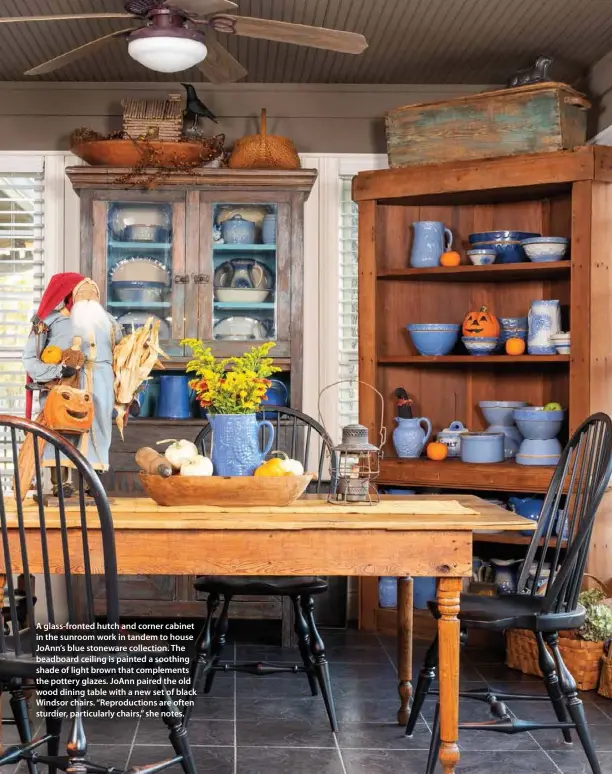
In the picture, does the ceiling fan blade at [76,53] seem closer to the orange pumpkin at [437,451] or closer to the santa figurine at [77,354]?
the santa figurine at [77,354]

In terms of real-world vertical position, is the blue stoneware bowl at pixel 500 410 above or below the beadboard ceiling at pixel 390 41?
below

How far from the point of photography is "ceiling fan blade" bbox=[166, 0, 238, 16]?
2.97m

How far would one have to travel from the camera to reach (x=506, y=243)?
4594 mm

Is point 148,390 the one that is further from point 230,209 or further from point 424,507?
point 424,507

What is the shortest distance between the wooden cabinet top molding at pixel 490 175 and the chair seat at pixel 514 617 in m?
2.00

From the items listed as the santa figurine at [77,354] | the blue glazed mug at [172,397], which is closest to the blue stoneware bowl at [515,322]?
the blue glazed mug at [172,397]

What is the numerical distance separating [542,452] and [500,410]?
14.5 inches

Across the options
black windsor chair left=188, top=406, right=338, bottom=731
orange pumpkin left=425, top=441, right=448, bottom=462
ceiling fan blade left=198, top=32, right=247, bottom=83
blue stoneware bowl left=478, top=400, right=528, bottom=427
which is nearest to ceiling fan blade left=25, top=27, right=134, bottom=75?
ceiling fan blade left=198, top=32, right=247, bottom=83

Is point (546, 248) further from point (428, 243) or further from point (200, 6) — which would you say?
point (200, 6)

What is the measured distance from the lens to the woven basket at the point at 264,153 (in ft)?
15.3

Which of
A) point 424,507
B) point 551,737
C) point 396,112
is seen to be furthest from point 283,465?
point 396,112

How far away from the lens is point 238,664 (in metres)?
3.51

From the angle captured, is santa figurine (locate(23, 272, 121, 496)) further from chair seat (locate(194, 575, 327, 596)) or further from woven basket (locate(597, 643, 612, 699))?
woven basket (locate(597, 643, 612, 699))

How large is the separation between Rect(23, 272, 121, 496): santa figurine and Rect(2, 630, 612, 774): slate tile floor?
0.91 meters
